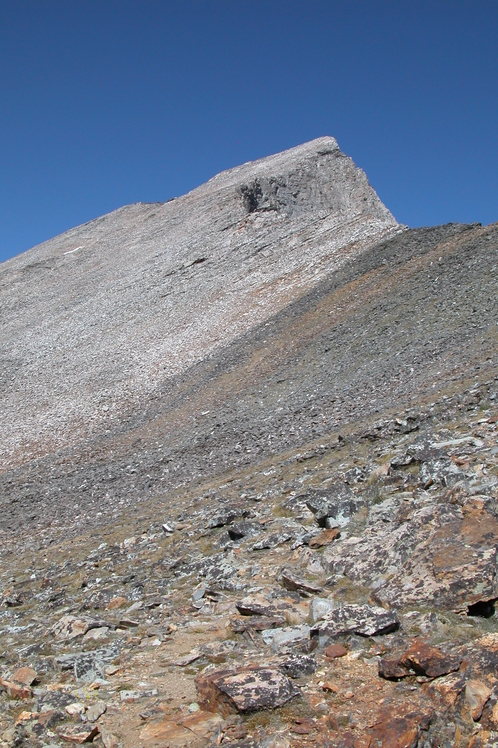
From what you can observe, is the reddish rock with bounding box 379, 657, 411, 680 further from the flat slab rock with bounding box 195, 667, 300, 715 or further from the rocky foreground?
the flat slab rock with bounding box 195, 667, 300, 715

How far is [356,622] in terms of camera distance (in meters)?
4.75

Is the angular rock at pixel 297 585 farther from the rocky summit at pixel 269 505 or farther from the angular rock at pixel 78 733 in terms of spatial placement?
the angular rock at pixel 78 733

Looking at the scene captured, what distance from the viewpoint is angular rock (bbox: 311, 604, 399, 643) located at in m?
4.63

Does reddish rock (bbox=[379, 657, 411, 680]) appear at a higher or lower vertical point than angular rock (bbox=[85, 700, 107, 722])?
lower

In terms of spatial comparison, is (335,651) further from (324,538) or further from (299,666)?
(324,538)

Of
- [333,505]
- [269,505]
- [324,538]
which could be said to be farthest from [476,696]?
[269,505]

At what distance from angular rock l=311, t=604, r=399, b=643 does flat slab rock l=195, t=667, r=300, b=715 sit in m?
0.61

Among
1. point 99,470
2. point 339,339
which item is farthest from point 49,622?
point 339,339

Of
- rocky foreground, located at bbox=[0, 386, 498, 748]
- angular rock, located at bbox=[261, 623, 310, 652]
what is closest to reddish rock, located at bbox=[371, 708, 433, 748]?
rocky foreground, located at bbox=[0, 386, 498, 748]

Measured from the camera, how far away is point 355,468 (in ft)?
28.9

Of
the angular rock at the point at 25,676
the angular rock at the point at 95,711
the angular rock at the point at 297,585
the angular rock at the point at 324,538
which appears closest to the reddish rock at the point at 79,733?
the angular rock at the point at 95,711

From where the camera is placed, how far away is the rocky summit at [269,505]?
409cm

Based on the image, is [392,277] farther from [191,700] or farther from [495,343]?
[191,700]

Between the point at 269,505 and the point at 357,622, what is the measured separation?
4.34 metres
